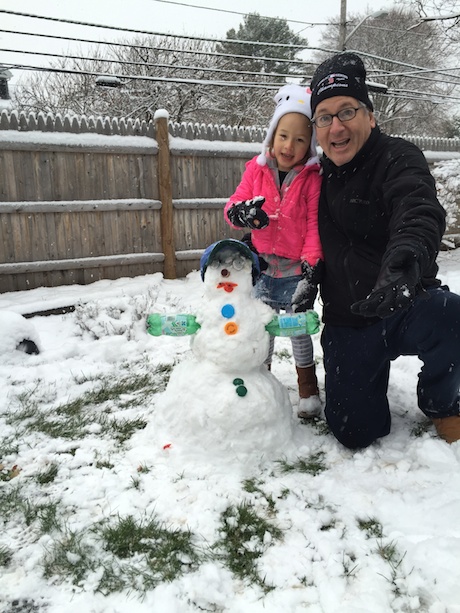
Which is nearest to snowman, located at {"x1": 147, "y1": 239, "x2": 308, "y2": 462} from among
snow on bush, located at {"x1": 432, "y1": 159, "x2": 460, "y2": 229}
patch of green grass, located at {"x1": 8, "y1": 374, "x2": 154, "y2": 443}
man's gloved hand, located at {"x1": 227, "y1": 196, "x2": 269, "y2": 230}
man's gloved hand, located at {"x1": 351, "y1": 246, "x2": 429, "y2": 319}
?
man's gloved hand, located at {"x1": 227, "y1": 196, "x2": 269, "y2": 230}

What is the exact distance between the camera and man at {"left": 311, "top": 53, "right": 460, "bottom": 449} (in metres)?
2.18

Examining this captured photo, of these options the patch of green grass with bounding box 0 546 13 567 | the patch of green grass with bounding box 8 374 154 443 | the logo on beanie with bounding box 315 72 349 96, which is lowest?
the patch of green grass with bounding box 8 374 154 443

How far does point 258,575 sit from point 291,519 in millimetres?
334

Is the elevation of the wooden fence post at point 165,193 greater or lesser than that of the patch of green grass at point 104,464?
greater

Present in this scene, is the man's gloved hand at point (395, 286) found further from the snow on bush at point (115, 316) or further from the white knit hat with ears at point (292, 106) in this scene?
the snow on bush at point (115, 316)

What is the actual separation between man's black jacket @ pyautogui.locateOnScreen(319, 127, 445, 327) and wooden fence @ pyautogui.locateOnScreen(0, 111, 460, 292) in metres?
4.66

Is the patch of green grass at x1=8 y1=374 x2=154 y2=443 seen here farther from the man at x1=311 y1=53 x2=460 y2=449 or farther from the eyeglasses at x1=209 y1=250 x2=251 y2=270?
the man at x1=311 y1=53 x2=460 y2=449

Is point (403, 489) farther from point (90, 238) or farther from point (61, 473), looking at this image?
point (90, 238)

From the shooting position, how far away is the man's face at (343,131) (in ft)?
7.30

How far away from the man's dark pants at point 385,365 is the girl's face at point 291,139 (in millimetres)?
966

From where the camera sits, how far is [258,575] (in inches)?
66.1

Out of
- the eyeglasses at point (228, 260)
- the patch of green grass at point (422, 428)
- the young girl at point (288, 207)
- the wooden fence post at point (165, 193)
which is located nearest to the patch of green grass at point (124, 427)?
the young girl at point (288, 207)

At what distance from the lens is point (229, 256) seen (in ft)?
7.91

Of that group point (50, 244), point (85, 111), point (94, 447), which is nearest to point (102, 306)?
point (50, 244)
